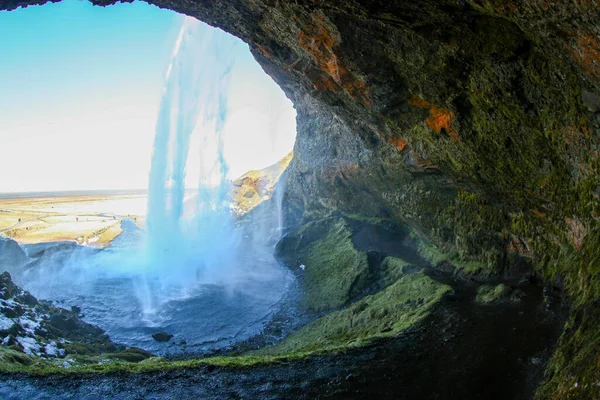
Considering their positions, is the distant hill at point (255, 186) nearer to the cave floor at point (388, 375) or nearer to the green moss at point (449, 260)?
the green moss at point (449, 260)

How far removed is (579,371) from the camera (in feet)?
23.6

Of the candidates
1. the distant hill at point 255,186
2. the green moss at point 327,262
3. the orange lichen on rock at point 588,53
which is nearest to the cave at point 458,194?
the orange lichen on rock at point 588,53

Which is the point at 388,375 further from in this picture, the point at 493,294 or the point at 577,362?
the point at 493,294

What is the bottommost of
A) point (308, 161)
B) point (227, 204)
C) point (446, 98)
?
point (446, 98)

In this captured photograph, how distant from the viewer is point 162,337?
20.8 m

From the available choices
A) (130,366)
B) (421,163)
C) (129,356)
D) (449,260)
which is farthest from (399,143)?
(129,356)

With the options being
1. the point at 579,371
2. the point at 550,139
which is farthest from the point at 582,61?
the point at 579,371

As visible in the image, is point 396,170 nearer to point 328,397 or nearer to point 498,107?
point 498,107

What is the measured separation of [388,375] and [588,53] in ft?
29.7

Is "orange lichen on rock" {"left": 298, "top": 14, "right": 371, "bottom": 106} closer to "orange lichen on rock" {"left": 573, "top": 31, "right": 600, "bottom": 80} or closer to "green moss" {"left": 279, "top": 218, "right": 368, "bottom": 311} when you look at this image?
"orange lichen on rock" {"left": 573, "top": 31, "right": 600, "bottom": 80}

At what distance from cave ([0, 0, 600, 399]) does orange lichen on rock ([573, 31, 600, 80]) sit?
0.03 m

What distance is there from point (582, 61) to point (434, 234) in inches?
675

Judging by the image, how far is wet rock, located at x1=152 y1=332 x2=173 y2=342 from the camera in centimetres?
2072

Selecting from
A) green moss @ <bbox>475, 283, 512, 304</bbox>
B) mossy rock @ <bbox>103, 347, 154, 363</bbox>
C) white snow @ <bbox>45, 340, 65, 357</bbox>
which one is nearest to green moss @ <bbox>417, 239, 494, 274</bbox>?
green moss @ <bbox>475, 283, 512, 304</bbox>
